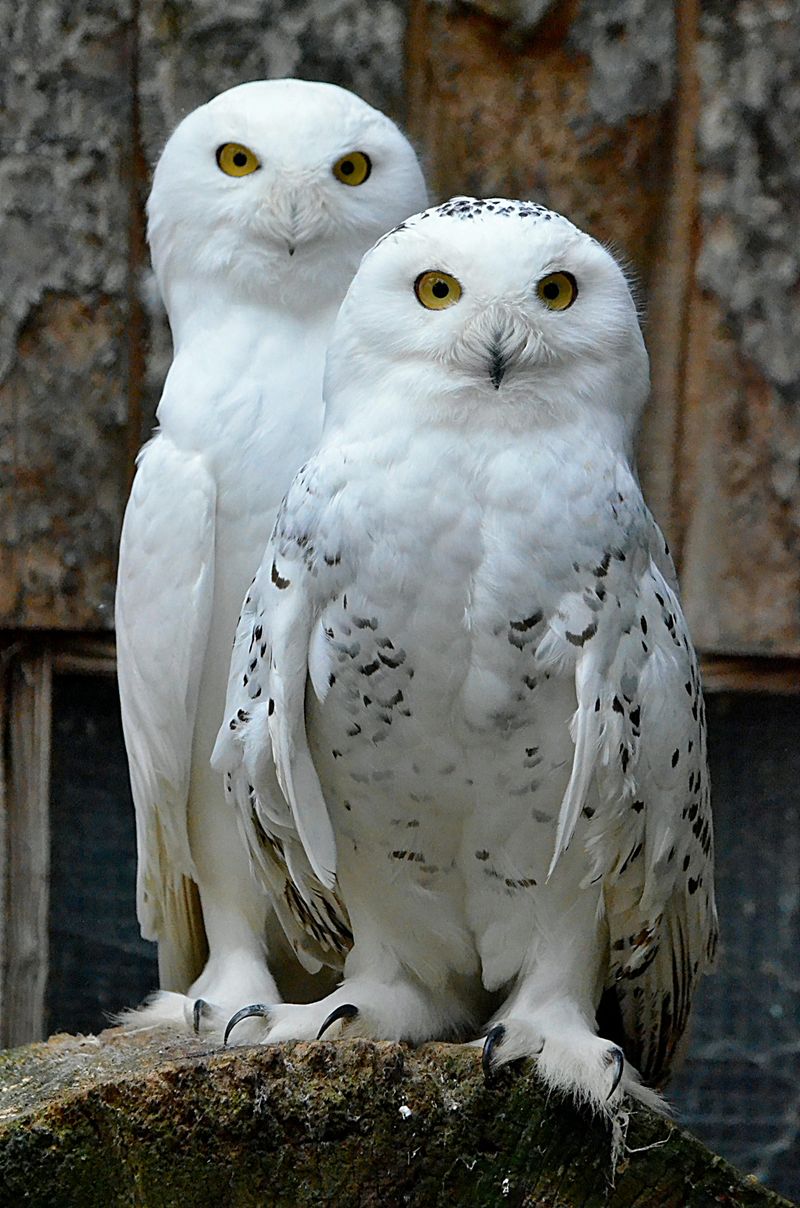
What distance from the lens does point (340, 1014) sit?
79.0 inches

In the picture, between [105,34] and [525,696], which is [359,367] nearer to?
[525,696]

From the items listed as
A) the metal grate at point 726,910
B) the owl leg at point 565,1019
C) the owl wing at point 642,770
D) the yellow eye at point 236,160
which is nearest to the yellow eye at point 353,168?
the yellow eye at point 236,160

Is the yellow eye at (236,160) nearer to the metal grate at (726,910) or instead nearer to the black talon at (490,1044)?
the metal grate at (726,910)

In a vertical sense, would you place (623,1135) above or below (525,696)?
below

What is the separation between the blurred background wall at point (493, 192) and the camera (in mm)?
2842

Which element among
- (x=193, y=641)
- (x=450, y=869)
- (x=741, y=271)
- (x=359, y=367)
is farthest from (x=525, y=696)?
(x=741, y=271)

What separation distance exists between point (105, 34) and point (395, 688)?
155cm

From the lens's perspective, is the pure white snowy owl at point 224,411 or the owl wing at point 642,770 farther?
the pure white snowy owl at point 224,411

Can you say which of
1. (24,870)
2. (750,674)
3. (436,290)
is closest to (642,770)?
(436,290)

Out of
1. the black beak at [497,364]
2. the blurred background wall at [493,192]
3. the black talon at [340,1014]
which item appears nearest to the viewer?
the black beak at [497,364]

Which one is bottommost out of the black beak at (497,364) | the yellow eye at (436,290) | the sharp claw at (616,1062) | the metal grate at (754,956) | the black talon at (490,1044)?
the metal grate at (754,956)

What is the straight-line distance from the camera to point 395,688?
1871 millimetres

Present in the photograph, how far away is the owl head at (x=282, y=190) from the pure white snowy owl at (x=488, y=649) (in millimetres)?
357

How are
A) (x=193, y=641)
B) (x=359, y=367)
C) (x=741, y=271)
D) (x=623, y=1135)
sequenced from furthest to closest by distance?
(x=741, y=271)
(x=193, y=641)
(x=359, y=367)
(x=623, y=1135)
